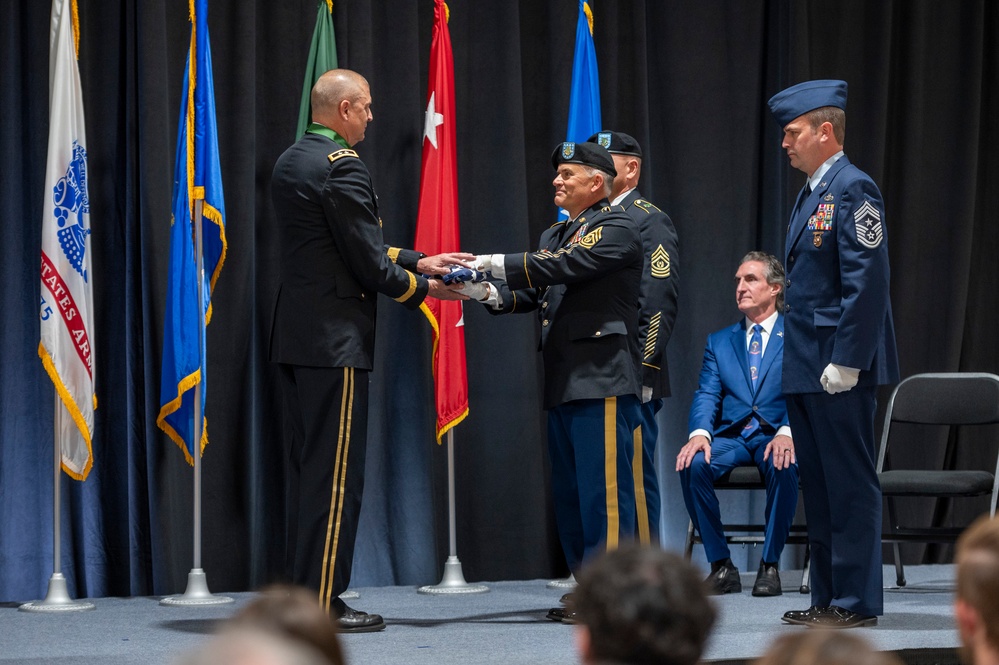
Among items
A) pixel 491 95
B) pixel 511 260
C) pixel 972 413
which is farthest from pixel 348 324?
pixel 972 413

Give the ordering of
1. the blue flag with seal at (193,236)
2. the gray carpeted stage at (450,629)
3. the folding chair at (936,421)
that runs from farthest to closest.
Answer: the folding chair at (936,421)
the blue flag with seal at (193,236)
the gray carpeted stage at (450,629)

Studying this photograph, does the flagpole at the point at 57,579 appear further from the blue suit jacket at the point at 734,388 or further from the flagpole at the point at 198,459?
the blue suit jacket at the point at 734,388

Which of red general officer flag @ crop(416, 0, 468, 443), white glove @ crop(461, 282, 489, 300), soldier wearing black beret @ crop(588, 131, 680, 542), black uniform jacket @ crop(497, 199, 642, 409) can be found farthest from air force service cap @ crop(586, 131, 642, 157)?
white glove @ crop(461, 282, 489, 300)

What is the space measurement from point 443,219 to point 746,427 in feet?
4.82

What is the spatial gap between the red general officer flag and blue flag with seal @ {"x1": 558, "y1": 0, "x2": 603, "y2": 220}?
1.67 ft

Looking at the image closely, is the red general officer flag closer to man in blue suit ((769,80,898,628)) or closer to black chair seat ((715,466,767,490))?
black chair seat ((715,466,767,490))

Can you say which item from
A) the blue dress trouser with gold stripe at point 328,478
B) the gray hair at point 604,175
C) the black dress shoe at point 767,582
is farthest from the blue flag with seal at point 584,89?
the blue dress trouser with gold stripe at point 328,478

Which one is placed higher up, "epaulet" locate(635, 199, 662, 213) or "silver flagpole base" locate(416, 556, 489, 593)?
"epaulet" locate(635, 199, 662, 213)

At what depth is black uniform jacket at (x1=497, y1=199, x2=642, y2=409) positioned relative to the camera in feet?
12.5

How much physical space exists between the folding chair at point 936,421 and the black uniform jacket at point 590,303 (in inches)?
54.6

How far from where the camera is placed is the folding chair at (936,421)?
4602 millimetres

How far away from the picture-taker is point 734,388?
16.2 ft

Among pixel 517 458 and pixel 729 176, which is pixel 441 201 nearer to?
pixel 517 458

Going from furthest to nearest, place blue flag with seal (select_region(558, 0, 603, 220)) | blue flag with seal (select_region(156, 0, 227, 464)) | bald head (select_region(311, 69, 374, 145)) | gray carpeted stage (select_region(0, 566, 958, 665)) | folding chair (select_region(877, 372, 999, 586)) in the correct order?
1. blue flag with seal (select_region(558, 0, 603, 220))
2. folding chair (select_region(877, 372, 999, 586))
3. blue flag with seal (select_region(156, 0, 227, 464))
4. bald head (select_region(311, 69, 374, 145))
5. gray carpeted stage (select_region(0, 566, 958, 665))
